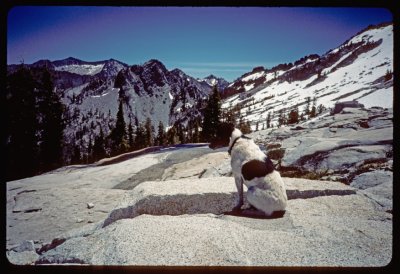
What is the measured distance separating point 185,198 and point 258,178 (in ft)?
5.47

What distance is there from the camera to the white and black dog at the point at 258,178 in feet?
13.5

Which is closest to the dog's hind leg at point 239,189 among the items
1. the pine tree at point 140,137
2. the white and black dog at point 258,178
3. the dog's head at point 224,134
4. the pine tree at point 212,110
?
the white and black dog at point 258,178

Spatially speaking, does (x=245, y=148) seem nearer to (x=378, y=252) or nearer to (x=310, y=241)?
(x=310, y=241)

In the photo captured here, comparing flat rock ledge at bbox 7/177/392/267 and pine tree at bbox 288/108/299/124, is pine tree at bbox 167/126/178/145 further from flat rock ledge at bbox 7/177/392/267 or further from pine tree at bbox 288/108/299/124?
flat rock ledge at bbox 7/177/392/267

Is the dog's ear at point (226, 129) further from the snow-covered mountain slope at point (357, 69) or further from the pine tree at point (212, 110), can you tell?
the pine tree at point (212, 110)

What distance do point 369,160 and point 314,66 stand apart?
325 cm

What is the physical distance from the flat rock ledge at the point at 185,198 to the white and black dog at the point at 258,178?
0.86 metres

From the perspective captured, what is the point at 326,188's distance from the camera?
18.1 ft

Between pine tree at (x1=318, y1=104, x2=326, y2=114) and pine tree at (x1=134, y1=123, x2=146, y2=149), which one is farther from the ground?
pine tree at (x1=318, y1=104, x2=326, y2=114)

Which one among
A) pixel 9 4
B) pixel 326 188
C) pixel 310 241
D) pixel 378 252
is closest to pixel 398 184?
pixel 378 252

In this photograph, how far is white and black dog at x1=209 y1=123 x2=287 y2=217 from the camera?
4.11m

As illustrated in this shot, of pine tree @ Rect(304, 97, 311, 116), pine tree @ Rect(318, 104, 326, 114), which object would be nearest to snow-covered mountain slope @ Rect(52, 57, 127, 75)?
pine tree @ Rect(318, 104, 326, 114)

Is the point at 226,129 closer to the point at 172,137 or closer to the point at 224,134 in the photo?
the point at 224,134

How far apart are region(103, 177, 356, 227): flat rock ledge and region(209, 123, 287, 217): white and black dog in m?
0.86
